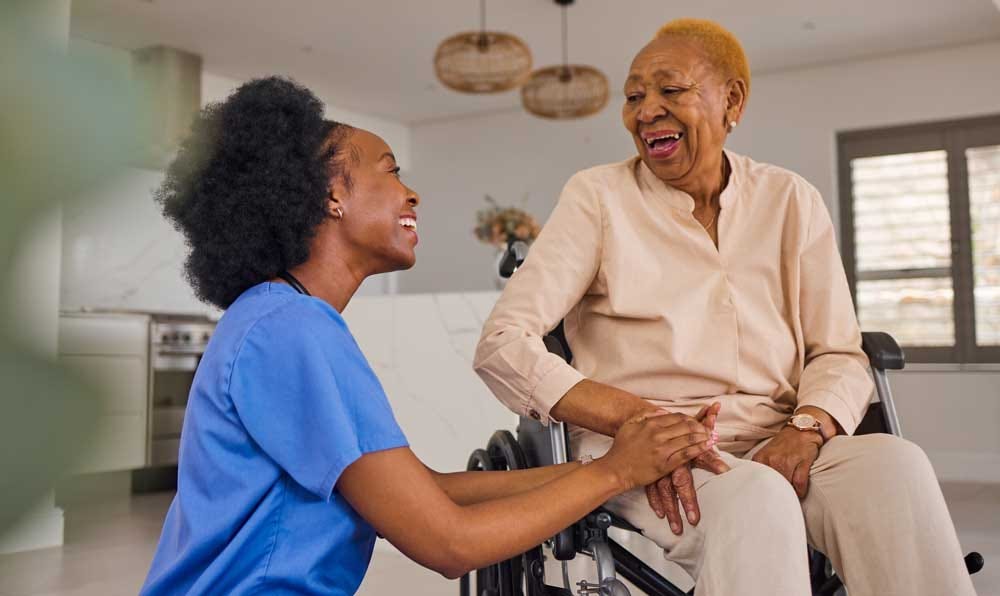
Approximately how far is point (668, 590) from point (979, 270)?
18.2ft

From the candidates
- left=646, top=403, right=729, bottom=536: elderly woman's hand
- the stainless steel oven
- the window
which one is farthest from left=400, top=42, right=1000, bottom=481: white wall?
left=646, top=403, right=729, bottom=536: elderly woman's hand

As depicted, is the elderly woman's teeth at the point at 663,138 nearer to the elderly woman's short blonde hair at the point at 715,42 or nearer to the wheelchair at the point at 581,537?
the elderly woman's short blonde hair at the point at 715,42

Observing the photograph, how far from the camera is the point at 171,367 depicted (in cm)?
563

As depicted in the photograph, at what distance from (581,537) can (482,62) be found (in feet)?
14.9

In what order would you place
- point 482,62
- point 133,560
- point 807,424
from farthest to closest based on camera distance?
point 482,62
point 133,560
point 807,424

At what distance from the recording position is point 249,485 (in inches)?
37.7

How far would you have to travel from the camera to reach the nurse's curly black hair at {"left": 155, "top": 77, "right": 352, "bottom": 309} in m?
1.01

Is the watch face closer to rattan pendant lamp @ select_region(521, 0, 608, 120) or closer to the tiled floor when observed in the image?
the tiled floor

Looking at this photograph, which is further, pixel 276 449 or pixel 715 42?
pixel 715 42

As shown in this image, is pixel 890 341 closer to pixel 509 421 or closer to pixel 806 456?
pixel 806 456

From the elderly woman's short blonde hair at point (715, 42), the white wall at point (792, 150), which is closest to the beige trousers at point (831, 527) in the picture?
the elderly woman's short blonde hair at point (715, 42)

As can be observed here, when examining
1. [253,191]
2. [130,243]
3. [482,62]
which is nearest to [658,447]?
[253,191]

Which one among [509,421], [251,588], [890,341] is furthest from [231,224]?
[509,421]

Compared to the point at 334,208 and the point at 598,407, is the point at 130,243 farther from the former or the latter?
the point at 598,407
